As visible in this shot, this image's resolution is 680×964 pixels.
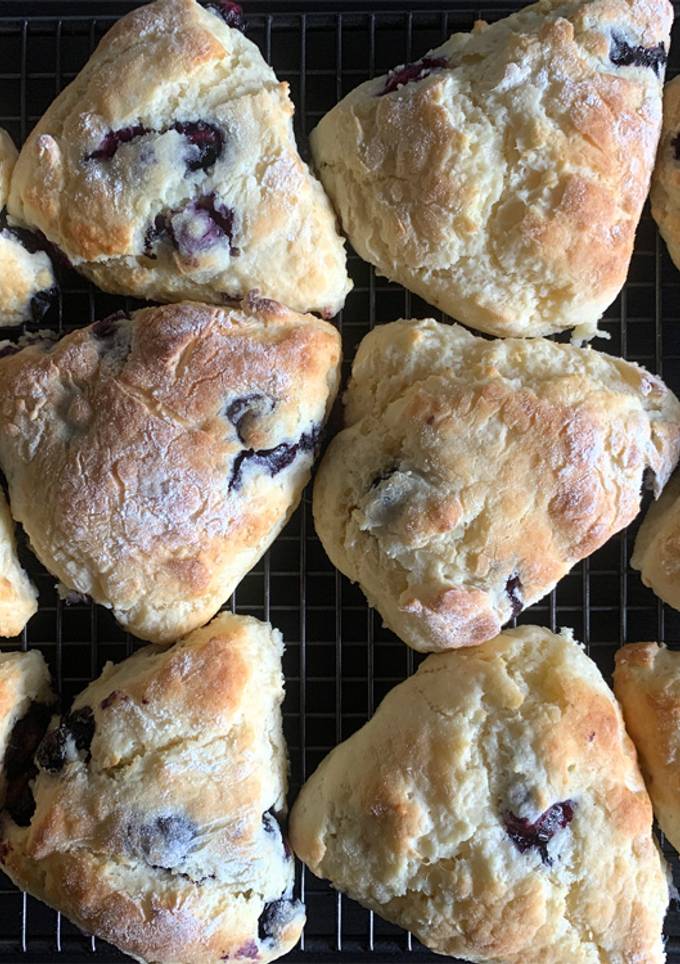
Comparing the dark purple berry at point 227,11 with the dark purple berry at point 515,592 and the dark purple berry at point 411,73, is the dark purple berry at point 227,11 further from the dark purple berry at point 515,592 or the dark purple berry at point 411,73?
the dark purple berry at point 515,592

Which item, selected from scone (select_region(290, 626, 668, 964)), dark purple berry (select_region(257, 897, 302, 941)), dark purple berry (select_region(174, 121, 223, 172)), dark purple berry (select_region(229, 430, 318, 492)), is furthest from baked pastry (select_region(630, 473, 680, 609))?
dark purple berry (select_region(174, 121, 223, 172))

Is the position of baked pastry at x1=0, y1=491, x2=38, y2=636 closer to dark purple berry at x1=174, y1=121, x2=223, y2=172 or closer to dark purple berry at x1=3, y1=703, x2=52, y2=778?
dark purple berry at x1=3, y1=703, x2=52, y2=778

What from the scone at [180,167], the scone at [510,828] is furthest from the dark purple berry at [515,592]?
the scone at [180,167]

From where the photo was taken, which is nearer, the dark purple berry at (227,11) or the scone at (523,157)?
the scone at (523,157)

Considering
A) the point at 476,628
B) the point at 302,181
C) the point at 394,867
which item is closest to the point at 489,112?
the point at 302,181

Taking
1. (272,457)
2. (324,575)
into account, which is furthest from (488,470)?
(324,575)

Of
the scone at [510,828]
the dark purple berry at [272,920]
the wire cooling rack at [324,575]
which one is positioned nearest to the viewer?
the scone at [510,828]
